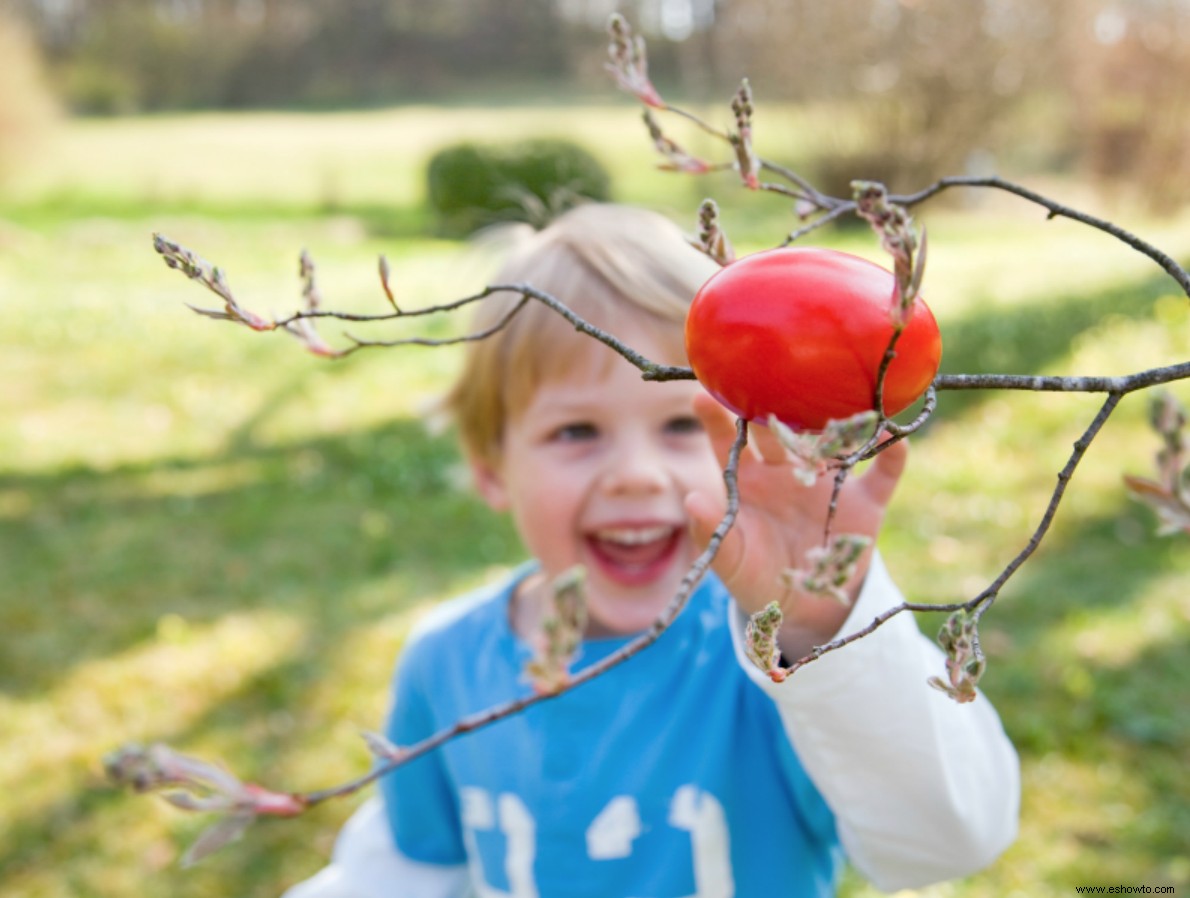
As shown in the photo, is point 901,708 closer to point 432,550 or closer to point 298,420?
point 432,550

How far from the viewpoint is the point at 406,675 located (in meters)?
2.80

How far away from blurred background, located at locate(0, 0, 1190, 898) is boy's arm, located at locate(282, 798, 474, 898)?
1.09m

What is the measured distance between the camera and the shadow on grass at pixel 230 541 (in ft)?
18.0

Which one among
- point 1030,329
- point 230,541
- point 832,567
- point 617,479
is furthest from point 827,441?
point 1030,329

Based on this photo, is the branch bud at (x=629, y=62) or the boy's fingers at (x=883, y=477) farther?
the boy's fingers at (x=883, y=477)

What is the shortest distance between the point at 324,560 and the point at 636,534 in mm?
4103

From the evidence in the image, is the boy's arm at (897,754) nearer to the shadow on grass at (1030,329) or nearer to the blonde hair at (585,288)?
the blonde hair at (585,288)

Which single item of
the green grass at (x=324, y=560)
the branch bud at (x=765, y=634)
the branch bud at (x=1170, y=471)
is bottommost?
the green grass at (x=324, y=560)

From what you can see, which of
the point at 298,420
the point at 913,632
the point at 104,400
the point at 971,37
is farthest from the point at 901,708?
the point at 971,37

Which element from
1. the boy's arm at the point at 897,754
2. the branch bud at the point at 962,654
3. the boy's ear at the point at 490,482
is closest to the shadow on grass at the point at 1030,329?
the boy's ear at the point at 490,482

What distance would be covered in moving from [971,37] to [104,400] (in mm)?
18079

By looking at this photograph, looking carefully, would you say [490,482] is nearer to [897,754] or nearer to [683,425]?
[683,425]

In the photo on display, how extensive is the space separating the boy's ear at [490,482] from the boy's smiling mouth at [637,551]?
1.73 ft

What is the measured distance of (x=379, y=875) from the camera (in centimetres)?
279
